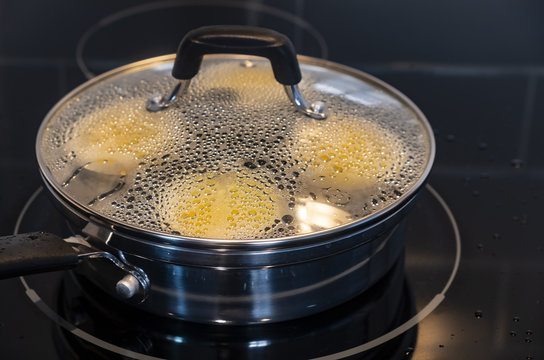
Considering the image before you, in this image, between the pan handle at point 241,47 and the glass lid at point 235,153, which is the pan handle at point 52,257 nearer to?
the glass lid at point 235,153

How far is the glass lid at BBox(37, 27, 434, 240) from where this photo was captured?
26.8 inches

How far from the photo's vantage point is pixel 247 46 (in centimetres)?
74

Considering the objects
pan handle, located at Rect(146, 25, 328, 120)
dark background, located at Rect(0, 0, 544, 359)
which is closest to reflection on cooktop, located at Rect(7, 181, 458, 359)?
dark background, located at Rect(0, 0, 544, 359)

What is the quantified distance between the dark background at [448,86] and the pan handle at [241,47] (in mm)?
306

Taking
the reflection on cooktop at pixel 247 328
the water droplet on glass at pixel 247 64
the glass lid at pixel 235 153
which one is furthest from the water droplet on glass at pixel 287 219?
the water droplet on glass at pixel 247 64

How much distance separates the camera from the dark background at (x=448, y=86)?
794 millimetres

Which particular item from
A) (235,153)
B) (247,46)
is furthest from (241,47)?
(235,153)

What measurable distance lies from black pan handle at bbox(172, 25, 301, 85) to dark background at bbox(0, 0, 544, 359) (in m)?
0.31

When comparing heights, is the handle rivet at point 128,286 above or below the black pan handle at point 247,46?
below

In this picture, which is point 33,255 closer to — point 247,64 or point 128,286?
point 128,286

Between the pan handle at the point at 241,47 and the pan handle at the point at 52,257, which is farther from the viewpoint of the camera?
the pan handle at the point at 241,47

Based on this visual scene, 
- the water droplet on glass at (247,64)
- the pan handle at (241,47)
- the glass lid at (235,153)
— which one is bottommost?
the glass lid at (235,153)

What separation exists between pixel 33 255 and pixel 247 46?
30 cm

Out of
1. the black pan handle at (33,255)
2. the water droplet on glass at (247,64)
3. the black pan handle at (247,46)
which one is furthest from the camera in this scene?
the water droplet on glass at (247,64)
